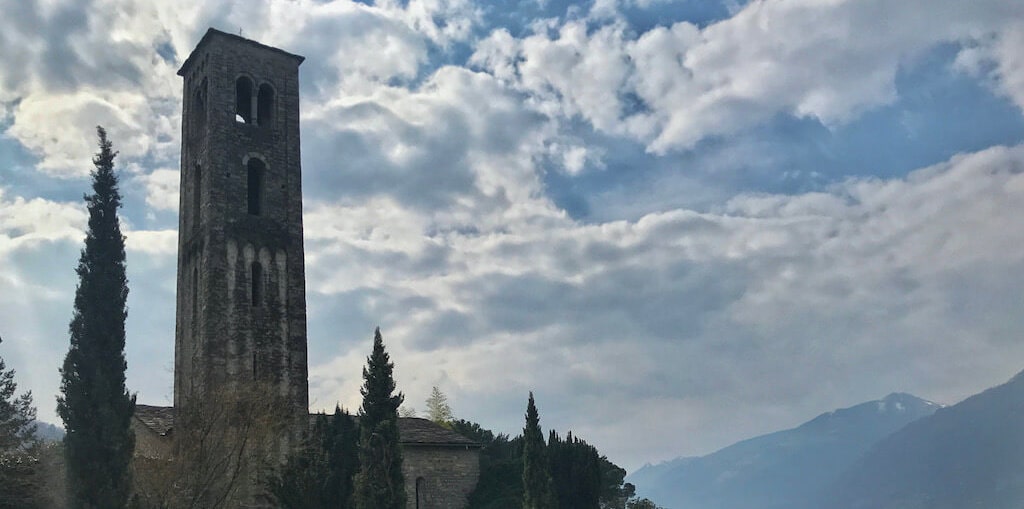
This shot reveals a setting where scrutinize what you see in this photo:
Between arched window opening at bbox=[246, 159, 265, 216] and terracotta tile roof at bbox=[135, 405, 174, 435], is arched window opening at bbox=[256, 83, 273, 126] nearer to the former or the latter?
arched window opening at bbox=[246, 159, 265, 216]

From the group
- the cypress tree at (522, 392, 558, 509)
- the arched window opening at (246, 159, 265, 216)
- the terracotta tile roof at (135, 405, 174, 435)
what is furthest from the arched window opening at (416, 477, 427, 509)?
the arched window opening at (246, 159, 265, 216)

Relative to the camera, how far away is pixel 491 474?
40.8 meters

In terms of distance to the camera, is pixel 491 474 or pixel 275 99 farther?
pixel 491 474

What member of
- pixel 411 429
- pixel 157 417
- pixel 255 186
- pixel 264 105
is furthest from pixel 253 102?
pixel 411 429

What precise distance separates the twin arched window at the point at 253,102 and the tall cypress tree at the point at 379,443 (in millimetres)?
12998

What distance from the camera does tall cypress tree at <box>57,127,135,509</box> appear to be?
25.2 metres

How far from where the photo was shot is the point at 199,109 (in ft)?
125

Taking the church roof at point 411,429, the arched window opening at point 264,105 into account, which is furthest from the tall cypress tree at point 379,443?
the arched window opening at point 264,105

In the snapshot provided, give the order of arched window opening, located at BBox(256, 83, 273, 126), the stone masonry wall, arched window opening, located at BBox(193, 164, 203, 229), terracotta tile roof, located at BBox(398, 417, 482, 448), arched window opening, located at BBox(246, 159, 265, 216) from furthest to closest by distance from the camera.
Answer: terracotta tile roof, located at BBox(398, 417, 482, 448) → the stone masonry wall → arched window opening, located at BBox(256, 83, 273, 126) → arched window opening, located at BBox(246, 159, 265, 216) → arched window opening, located at BBox(193, 164, 203, 229)

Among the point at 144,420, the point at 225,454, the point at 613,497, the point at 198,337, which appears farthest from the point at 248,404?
the point at 613,497

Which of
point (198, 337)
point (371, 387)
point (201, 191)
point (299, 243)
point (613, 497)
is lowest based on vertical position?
point (613, 497)

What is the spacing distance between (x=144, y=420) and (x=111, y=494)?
9.84 metres

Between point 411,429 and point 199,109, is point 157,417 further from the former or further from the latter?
point 199,109

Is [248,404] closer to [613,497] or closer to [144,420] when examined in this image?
[144,420]
